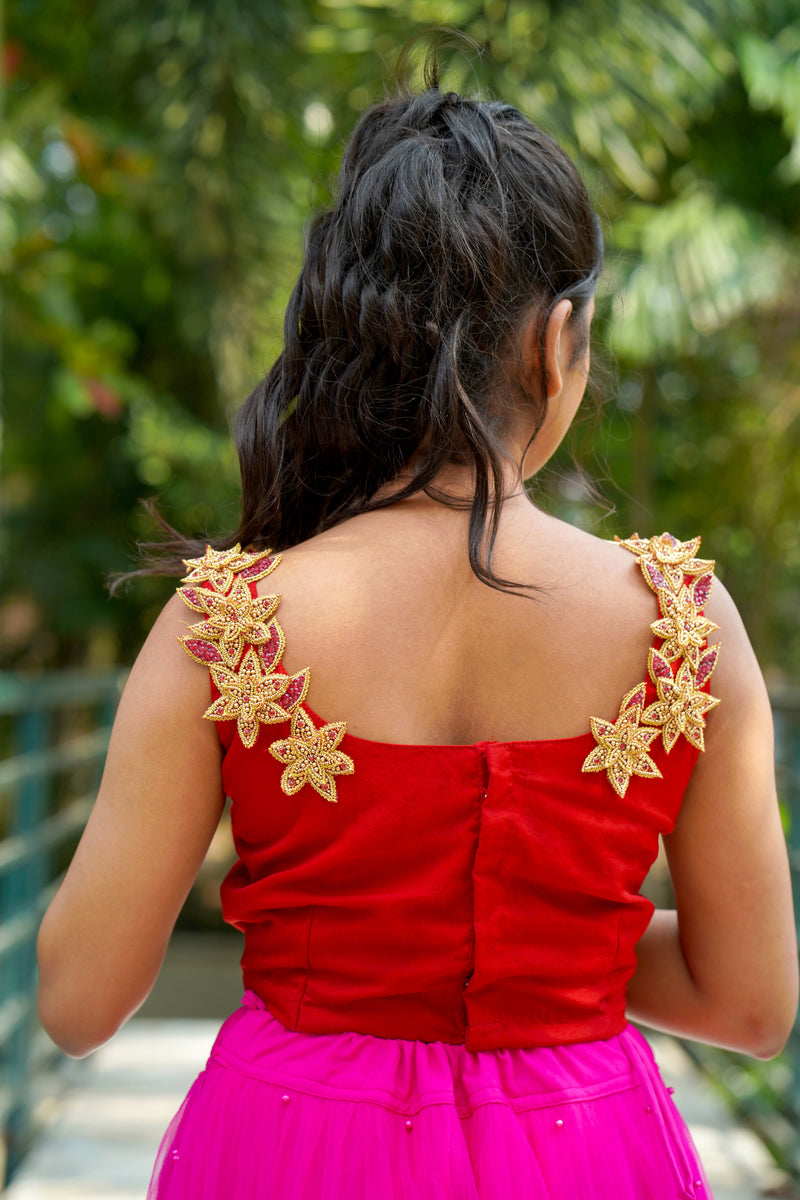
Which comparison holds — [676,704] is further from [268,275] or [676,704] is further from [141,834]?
[268,275]

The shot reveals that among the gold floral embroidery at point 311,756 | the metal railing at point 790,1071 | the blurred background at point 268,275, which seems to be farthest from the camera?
the blurred background at point 268,275

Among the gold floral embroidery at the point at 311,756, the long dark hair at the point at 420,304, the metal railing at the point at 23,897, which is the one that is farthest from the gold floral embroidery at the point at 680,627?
the metal railing at the point at 23,897

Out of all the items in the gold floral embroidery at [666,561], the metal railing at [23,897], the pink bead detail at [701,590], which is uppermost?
the gold floral embroidery at [666,561]

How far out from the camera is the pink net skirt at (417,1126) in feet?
3.22

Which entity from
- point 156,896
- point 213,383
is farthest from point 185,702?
point 213,383

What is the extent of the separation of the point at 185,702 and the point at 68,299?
139 inches

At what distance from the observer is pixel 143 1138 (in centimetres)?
320

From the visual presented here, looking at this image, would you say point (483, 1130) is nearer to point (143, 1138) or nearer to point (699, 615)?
point (699, 615)

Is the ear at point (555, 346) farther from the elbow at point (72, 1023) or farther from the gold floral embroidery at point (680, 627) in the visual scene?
the elbow at point (72, 1023)

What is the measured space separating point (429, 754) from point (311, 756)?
0.10 m

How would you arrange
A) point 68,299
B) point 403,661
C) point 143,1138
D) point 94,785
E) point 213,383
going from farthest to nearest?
point 213,383
point 94,785
point 68,299
point 143,1138
point 403,661

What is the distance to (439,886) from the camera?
982 mm

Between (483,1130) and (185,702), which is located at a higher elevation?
(185,702)

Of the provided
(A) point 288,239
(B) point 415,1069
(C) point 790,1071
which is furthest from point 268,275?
(B) point 415,1069
